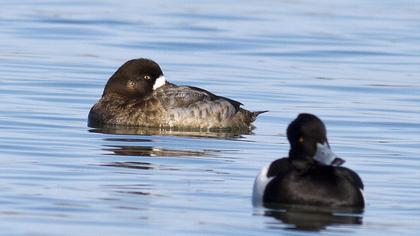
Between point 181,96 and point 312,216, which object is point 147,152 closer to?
point 181,96

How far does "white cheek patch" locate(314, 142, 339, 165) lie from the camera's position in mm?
10797

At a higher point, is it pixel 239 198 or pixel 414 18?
pixel 414 18

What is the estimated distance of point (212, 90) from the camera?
1966 cm

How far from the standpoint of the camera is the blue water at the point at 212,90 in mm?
10469

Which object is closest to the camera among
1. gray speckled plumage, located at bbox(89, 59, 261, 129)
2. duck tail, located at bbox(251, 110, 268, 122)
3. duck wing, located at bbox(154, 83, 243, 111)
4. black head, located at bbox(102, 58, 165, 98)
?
gray speckled plumage, located at bbox(89, 59, 261, 129)

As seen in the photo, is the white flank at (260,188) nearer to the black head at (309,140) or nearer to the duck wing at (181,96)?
A: the black head at (309,140)

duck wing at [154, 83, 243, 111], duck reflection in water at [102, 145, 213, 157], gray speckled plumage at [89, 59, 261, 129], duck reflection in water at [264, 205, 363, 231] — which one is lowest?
duck reflection in water at [264, 205, 363, 231]

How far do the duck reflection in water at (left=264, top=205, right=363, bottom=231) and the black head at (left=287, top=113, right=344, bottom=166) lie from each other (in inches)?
15.6

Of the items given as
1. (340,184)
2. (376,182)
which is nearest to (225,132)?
(376,182)

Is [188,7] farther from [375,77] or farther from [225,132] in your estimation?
[225,132]

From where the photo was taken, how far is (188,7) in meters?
33.6

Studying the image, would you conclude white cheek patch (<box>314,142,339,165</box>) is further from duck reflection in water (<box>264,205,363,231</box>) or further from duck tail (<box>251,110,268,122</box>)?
duck tail (<box>251,110,268,122</box>)

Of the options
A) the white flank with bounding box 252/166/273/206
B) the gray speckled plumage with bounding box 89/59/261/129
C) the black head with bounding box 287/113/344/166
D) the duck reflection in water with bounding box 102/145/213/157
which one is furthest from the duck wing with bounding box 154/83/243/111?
the black head with bounding box 287/113/344/166

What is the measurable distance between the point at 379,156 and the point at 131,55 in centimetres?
1041
